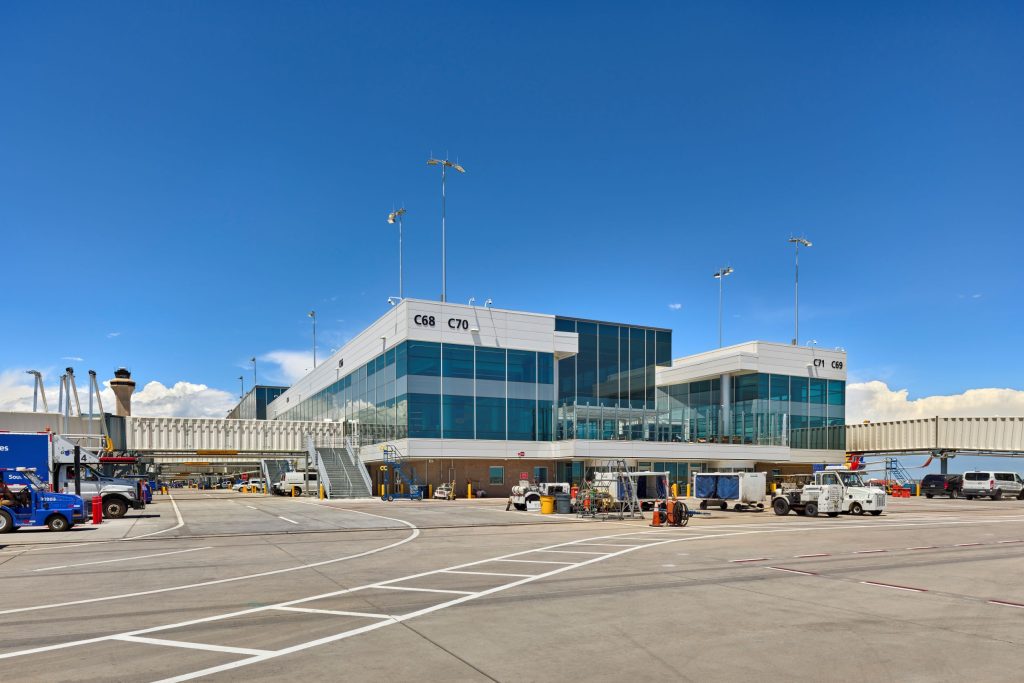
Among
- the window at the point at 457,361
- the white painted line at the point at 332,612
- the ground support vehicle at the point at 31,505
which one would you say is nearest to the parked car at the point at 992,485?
the window at the point at 457,361

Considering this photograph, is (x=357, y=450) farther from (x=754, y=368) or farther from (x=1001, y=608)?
(x=1001, y=608)

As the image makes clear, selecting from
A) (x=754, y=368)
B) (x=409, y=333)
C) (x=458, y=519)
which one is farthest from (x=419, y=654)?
(x=754, y=368)

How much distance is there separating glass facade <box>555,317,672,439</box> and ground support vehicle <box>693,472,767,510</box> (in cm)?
1537

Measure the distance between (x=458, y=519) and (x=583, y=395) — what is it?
33.8 metres

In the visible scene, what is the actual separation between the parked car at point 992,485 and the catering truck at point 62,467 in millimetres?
58492

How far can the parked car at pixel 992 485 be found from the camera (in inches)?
2331

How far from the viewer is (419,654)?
9422 mm

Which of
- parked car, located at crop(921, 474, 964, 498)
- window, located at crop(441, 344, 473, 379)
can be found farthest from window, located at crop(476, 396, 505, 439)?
parked car, located at crop(921, 474, 964, 498)

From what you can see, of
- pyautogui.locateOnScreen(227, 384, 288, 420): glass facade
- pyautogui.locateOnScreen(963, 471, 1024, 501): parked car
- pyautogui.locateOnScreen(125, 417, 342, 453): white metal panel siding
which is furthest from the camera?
pyautogui.locateOnScreen(227, 384, 288, 420): glass facade

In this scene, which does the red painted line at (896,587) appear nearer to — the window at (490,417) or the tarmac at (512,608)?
the tarmac at (512,608)

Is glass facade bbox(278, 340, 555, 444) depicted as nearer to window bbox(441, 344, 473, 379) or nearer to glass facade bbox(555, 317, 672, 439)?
window bbox(441, 344, 473, 379)

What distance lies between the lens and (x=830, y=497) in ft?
123

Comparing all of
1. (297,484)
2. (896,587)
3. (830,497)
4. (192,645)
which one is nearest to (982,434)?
(830,497)

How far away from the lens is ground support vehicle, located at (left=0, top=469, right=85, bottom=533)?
27.9m
